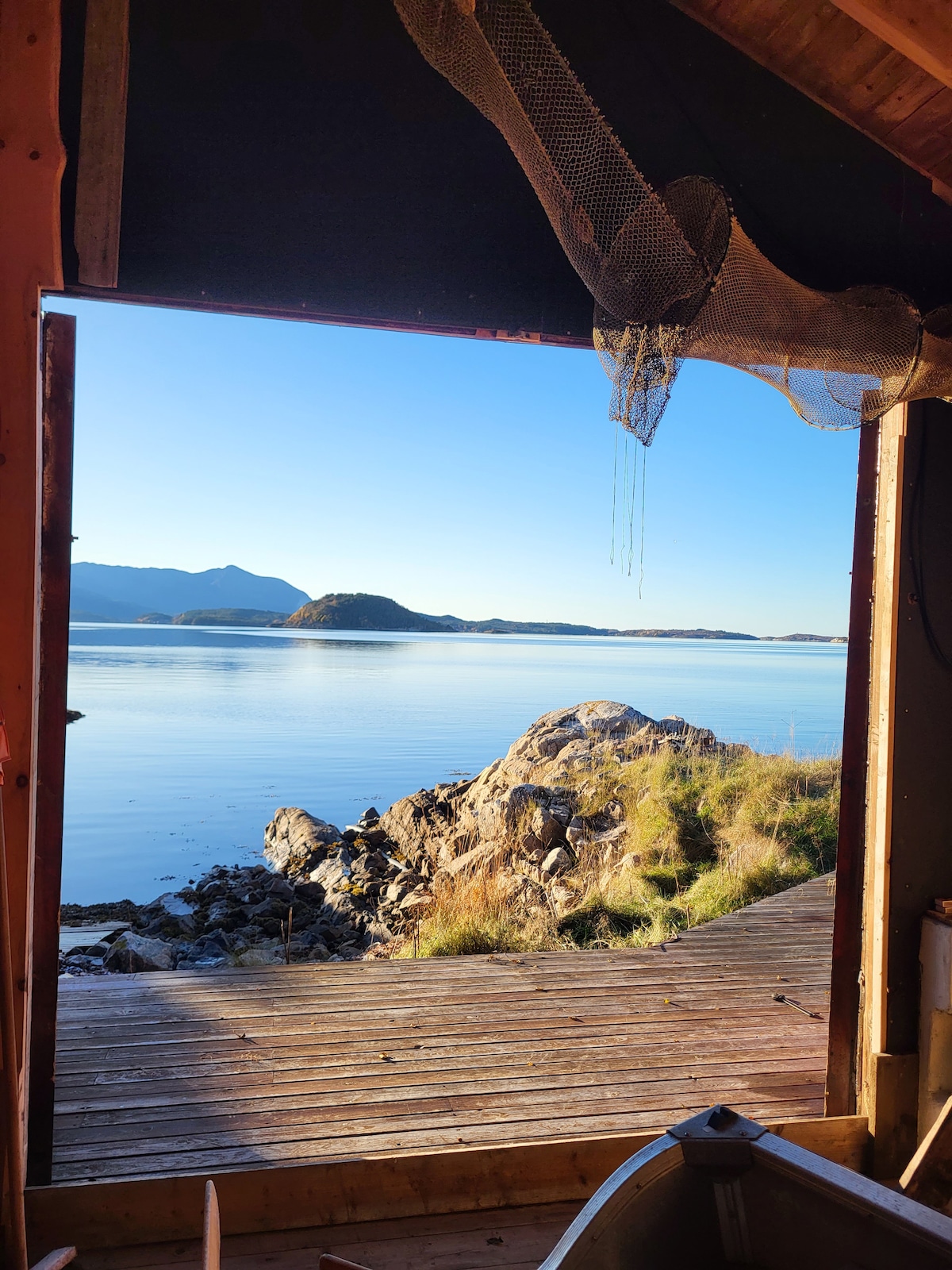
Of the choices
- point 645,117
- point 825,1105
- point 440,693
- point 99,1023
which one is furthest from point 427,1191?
point 440,693

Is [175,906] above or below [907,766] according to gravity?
below

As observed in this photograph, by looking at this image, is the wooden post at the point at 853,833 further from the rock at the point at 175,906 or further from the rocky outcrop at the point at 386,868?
the rock at the point at 175,906

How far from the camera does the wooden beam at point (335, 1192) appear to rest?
2.32 metres

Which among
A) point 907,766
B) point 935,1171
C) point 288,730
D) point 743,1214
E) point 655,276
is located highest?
point 655,276

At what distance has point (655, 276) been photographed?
2.04 meters

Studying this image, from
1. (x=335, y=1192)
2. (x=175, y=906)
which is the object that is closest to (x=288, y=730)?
(x=175, y=906)

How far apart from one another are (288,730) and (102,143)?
72.4ft

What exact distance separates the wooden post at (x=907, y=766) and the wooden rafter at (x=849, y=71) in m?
0.86

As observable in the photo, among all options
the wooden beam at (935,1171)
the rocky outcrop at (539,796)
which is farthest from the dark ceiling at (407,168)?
the rocky outcrop at (539,796)

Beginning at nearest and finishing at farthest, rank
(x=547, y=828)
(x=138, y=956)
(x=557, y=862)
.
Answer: (x=138, y=956) < (x=557, y=862) < (x=547, y=828)

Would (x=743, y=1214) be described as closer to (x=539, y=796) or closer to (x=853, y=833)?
(x=853, y=833)

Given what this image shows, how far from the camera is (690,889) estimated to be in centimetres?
615

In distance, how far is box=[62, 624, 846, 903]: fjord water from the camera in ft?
39.0

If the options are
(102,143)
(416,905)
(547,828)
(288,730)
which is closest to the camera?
(102,143)
